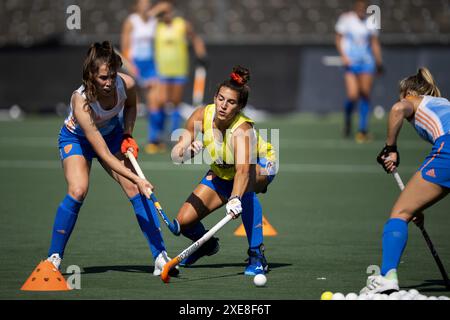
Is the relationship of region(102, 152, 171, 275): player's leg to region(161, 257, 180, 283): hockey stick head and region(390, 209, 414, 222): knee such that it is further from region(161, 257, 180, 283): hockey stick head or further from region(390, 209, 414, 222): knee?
region(390, 209, 414, 222): knee

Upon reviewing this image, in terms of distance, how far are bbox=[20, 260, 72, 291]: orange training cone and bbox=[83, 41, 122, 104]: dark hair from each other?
1.21m

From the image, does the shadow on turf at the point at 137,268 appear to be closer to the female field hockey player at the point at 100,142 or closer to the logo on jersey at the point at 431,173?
the female field hockey player at the point at 100,142

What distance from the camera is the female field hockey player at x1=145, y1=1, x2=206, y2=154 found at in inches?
634

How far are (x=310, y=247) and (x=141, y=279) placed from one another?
A: 195cm

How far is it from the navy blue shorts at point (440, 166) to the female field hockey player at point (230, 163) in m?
1.25

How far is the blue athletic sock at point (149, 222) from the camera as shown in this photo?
7379 mm

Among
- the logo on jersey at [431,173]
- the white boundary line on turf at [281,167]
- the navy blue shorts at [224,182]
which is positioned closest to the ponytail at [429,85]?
the logo on jersey at [431,173]

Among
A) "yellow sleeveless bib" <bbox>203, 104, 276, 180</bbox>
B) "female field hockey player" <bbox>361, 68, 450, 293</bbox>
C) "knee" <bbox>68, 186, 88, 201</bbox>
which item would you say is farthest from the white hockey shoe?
"knee" <bbox>68, 186, 88, 201</bbox>

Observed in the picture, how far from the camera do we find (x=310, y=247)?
860cm

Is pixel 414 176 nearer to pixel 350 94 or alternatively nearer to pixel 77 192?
pixel 77 192

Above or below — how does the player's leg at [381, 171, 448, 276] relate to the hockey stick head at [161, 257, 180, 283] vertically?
above

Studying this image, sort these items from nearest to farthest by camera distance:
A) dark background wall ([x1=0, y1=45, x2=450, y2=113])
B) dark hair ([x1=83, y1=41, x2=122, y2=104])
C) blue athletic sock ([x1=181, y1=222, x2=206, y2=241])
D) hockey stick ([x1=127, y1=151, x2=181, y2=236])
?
dark hair ([x1=83, y1=41, x2=122, y2=104]), hockey stick ([x1=127, y1=151, x2=181, y2=236]), blue athletic sock ([x1=181, y1=222, x2=206, y2=241]), dark background wall ([x1=0, y1=45, x2=450, y2=113])
